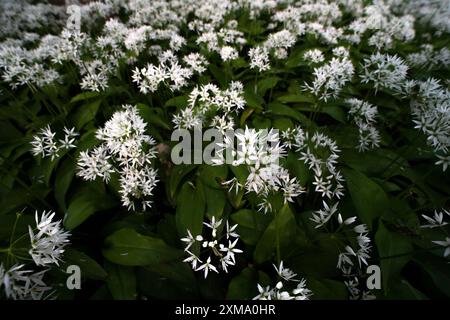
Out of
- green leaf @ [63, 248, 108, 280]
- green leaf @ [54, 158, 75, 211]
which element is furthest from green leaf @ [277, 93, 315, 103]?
green leaf @ [63, 248, 108, 280]

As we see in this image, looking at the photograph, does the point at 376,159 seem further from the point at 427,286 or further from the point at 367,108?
the point at 427,286

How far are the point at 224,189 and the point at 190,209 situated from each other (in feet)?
1.21

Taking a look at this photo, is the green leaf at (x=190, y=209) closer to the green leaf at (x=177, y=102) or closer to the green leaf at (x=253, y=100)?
the green leaf at (x=177, y=102)

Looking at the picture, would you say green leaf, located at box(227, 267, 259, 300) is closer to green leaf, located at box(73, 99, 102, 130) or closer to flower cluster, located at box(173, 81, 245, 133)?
flower cluster, located at box(173, 81, 245, 133)

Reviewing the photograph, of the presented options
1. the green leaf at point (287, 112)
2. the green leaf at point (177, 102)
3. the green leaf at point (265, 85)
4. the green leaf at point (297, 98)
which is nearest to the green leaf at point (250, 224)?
the green leaf at point (287, 112)

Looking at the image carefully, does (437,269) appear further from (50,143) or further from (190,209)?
(50,143)

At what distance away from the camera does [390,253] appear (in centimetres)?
206

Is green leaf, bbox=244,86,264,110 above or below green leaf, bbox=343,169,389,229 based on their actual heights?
above

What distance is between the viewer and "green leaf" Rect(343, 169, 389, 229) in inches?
92.9

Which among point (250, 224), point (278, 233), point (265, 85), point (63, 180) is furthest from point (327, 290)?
point (265, 85)

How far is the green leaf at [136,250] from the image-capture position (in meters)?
1.99

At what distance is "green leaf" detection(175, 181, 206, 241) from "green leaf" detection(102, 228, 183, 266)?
0.25 metres

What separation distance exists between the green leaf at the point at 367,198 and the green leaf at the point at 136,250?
1589mm

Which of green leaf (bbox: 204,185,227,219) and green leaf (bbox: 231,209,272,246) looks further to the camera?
green leaf (bbox: 204,185,227,219)
